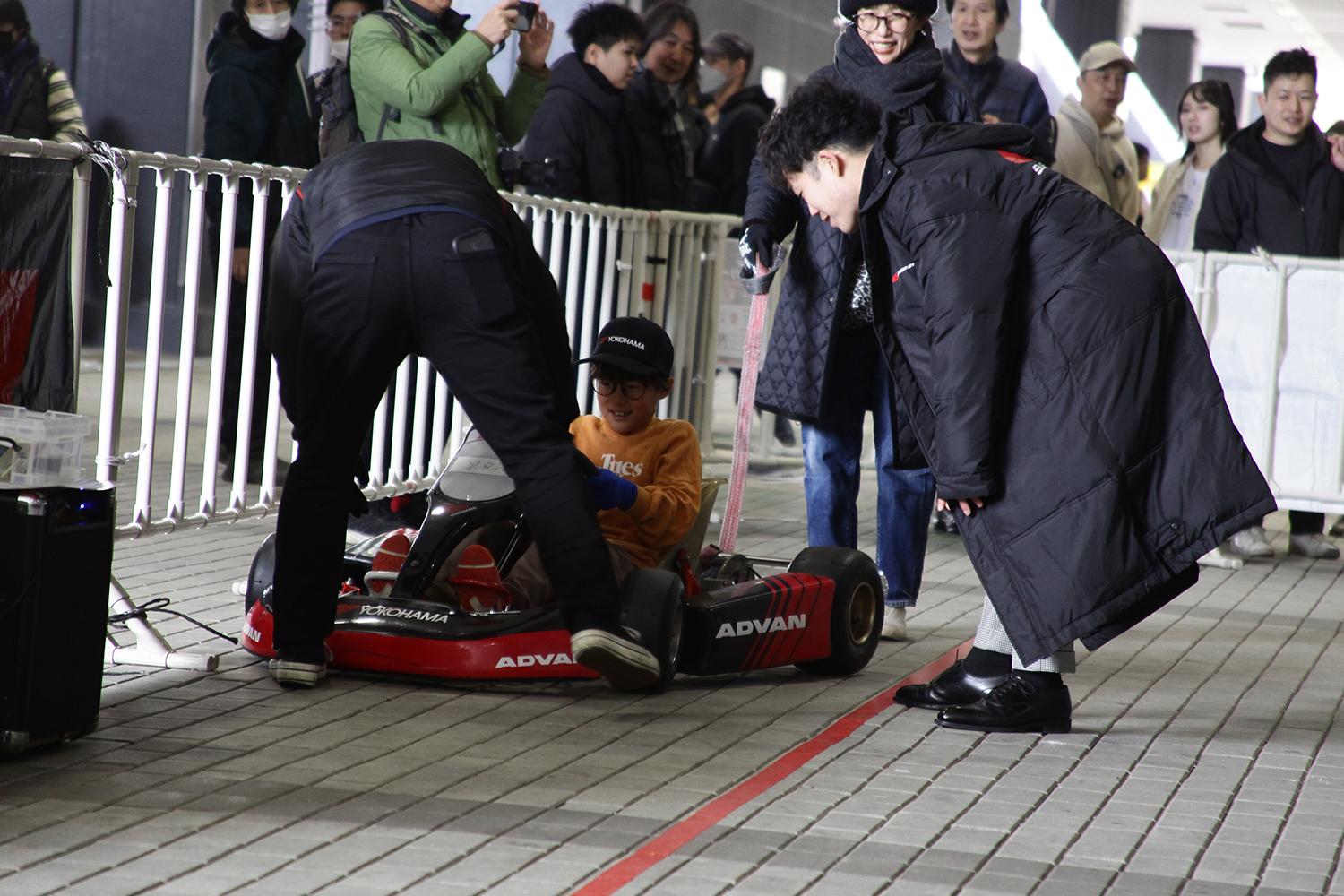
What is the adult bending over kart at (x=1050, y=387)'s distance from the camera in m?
3.94

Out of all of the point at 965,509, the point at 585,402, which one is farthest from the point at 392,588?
the point at 585,402

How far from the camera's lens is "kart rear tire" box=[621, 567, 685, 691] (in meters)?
4.21

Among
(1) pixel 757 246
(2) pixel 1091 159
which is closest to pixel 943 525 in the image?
Result: (2) pixel 1091 159

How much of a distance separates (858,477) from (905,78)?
1.30 meters

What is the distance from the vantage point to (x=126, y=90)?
13.5 meters

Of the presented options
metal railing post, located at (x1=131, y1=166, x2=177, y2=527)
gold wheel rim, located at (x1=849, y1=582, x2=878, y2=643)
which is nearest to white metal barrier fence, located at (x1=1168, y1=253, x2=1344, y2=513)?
gold wheel rim, located at (x1=849, y1=582, x2=878, y2=643)

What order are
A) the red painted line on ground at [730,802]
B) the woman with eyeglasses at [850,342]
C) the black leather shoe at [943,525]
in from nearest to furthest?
1. the red painted line on ground at [730,802]
2. the woman with eyeglasses at [850,342]
3. the black leather shoe at [943,525]

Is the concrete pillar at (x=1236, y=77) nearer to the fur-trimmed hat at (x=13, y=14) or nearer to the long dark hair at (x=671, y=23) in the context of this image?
the long dark hair at (x=671, y=23)

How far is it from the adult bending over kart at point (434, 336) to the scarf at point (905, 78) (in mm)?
1690

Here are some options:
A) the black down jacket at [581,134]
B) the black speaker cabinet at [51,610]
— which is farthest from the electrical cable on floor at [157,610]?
the black down jacket at [581,134]

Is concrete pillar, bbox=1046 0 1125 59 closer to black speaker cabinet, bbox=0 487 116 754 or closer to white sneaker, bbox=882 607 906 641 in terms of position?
white sneaker, bbox=882 607 906 641

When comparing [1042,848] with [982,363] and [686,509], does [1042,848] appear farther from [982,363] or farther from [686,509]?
[686,509]

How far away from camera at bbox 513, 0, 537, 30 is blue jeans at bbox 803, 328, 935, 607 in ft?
7.05

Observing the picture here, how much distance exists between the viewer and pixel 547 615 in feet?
14.1
